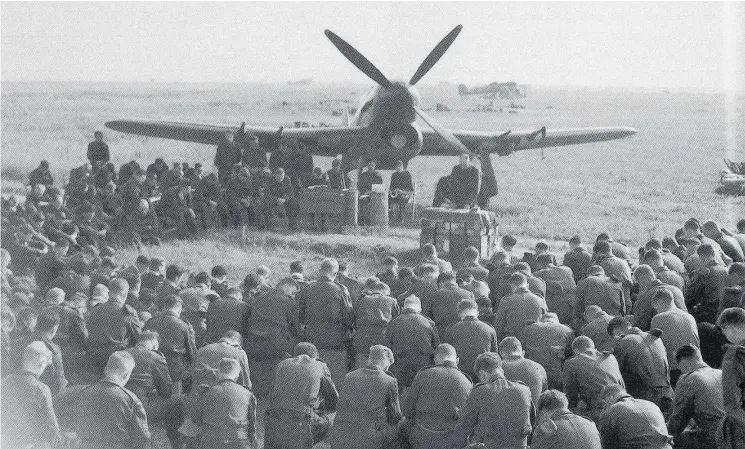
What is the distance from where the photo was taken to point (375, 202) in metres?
20.0

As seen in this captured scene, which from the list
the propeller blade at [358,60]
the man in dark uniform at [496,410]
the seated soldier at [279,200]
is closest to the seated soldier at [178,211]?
the seated soldier at [279,200]

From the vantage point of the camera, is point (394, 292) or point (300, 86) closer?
point (394, 292)

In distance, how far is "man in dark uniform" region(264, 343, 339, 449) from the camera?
8.50m

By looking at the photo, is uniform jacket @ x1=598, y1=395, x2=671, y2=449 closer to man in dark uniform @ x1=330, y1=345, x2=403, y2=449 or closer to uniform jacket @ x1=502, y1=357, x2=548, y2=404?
uniform jacket @ x1=502, y1=357, x2=548, y2=404

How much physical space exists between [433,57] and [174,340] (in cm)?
1453

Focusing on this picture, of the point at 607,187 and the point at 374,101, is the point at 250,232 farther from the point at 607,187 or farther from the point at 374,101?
the point at 607,187

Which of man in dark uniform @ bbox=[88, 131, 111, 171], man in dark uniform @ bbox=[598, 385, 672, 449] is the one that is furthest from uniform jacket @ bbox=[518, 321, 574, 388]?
man in dark uniform @ bbox=[88, 131, 111, 171]

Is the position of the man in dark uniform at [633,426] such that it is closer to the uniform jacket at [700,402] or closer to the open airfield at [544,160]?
the uniform jacket at [700,402]

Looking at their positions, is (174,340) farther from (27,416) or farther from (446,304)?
(446,304)

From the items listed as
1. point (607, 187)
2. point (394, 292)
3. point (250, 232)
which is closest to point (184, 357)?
point (394, 292)

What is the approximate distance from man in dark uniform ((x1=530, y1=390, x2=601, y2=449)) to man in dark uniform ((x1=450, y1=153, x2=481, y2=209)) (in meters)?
11.4

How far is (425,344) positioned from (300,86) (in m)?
171

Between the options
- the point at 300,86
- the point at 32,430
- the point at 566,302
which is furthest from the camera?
the point at 300,86

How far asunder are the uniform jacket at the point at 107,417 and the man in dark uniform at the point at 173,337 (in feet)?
6.81
